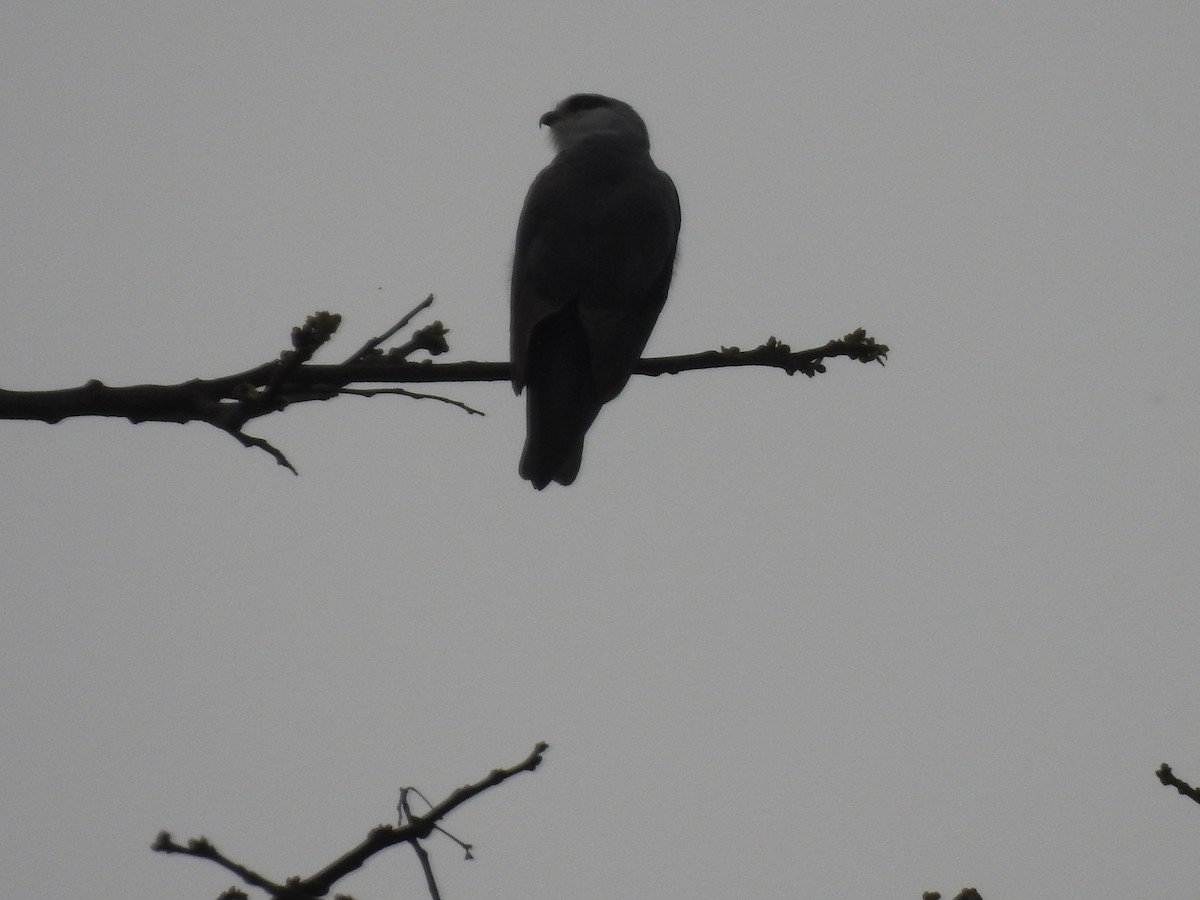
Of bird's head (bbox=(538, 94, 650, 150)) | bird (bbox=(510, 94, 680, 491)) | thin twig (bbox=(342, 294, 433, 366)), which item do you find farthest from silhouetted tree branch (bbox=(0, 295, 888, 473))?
bird's head (bbox=(538, 94, 650, 150))

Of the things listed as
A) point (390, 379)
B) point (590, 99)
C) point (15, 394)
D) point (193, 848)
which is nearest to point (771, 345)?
point (390, 379)

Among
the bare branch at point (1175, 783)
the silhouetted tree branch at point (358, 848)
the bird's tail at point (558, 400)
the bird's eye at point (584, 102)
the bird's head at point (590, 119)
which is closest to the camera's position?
the silhouetted tree branch at point (358, 848)

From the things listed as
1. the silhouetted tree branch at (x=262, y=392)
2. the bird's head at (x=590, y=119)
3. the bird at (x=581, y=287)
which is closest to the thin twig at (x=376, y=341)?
the silhouetted tree branch at (x=262, y=392)

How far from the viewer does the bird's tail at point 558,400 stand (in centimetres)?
476

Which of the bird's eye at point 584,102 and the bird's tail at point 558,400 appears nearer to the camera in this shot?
the bird's tail at point 558,400

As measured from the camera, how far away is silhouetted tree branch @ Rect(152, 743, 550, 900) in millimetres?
1923

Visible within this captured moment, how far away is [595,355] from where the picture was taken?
493cm

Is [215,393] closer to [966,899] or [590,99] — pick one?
[966,899]

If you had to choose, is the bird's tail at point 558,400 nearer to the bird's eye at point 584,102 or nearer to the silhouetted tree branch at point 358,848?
the silhouetted tree branch at point 358,848

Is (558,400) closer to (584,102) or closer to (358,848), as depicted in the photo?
(358,848)

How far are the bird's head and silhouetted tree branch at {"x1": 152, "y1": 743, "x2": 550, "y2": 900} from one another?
5560 millimetres

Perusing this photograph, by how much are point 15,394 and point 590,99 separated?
5.98m

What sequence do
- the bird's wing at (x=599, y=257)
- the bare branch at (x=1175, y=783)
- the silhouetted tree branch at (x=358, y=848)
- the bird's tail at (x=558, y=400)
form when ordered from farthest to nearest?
the bird's wing at (x=599, y=257)
the bird's tail at (x=558, y=400)
the bare branch at (x=1175, y=783)
the silhouetted tree branch at (x=358, y=848)

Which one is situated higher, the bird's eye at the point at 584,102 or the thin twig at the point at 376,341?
the bird's eye at the point at 584,102
